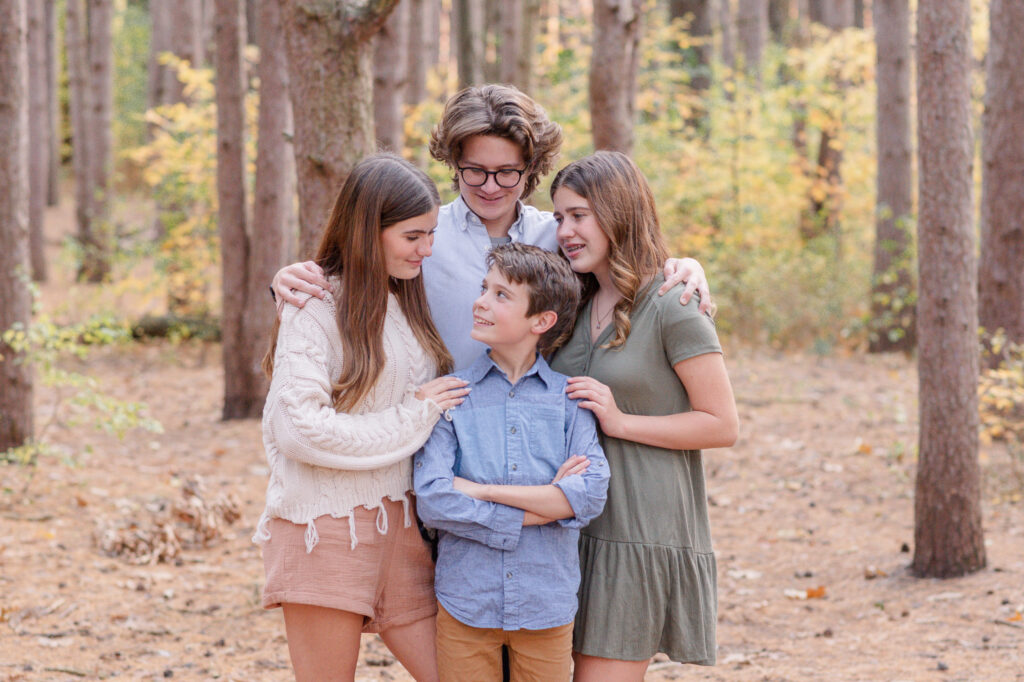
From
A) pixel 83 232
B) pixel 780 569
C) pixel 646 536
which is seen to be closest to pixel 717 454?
pixel 780 569

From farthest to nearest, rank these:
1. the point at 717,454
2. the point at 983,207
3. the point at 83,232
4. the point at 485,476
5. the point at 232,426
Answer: the point at 83,232
the point at 232,426
the point at 717,454
the point at 983,207
the point at 485,476

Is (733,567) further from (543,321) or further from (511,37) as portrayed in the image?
(511,37)

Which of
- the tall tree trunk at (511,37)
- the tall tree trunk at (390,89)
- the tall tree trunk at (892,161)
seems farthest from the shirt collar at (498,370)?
the tall tree trunk at (511,37)

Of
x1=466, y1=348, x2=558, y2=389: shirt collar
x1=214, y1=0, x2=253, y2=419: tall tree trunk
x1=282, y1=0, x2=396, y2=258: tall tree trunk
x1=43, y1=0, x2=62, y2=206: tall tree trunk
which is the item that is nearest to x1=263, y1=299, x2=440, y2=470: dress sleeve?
x1=466, y1=348, x2=558, y2=389: shirt collar

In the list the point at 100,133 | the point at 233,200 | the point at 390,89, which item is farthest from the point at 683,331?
the point at 100,133

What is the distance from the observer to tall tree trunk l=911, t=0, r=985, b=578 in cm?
461

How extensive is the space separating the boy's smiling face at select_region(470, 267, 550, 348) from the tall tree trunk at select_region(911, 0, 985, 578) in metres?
2.95

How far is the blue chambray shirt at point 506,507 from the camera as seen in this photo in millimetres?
2365

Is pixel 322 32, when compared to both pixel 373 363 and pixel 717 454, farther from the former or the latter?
pixel 717 454

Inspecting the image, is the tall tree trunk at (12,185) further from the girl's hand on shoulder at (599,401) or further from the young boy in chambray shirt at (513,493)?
the girl's hand on shoulder at (599,401)

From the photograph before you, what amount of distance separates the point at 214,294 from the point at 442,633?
10619mm

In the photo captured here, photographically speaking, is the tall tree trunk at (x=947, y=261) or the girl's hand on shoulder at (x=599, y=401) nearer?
the girl's hand on shoulder at (x=599, y=401)

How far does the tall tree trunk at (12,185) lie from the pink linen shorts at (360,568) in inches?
172

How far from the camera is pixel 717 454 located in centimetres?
775
